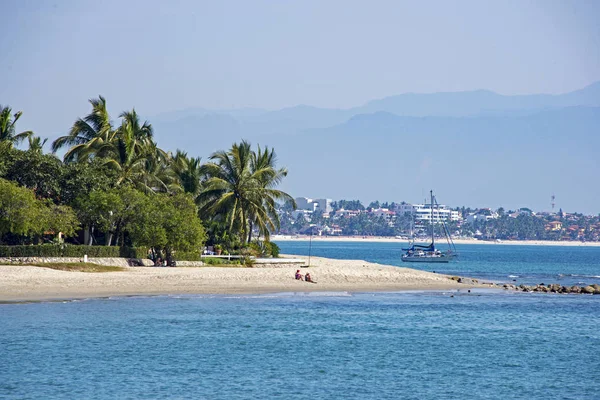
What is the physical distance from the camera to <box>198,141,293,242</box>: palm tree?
75125mm

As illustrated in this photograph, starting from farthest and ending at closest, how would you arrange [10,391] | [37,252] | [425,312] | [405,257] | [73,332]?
[405,257] → [37,252] → [425,312] → [73,332] → [10,391]

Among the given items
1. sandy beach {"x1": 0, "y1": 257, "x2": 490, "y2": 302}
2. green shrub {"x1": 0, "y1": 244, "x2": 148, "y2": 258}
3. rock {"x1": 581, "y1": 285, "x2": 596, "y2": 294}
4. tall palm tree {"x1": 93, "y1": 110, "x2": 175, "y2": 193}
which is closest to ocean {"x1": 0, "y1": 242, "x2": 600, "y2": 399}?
sandy beach {"x1": 0, "y1": 257, "x2": 490, "y2": 302}

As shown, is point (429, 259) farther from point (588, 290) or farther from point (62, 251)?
point (62, 251)

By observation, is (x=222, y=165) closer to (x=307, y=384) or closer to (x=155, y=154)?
(x=155, y=154)

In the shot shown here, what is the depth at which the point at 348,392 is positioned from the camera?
92.8 ft

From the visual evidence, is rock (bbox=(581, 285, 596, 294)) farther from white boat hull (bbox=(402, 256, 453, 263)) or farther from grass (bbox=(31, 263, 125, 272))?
white boat hull (bbox=(402, 256, 453, 263))

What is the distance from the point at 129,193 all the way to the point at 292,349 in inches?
1231

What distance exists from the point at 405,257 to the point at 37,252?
3354 inches

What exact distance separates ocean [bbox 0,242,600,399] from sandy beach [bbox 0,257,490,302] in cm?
242

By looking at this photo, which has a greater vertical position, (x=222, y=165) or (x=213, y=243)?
(x=222, y=165)

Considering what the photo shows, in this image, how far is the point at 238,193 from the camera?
75.6 m

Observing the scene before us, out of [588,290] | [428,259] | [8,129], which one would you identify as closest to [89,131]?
[8,129]

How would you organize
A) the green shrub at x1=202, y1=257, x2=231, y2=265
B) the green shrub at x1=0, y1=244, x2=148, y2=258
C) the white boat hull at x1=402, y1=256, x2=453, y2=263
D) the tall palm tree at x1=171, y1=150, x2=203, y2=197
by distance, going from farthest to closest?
the white boat hull at x1=402, y1=256, x2=453, y2=263
the tall palm tree at x1=171, y1=150, x2=203, y2=197
the green shrub at x1=202, y1=257, x2=231, y2=265
the green shrub at x1=0, y1=244, x2=148, y2=258

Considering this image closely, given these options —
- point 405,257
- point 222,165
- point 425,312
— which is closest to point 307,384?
point 425,312
